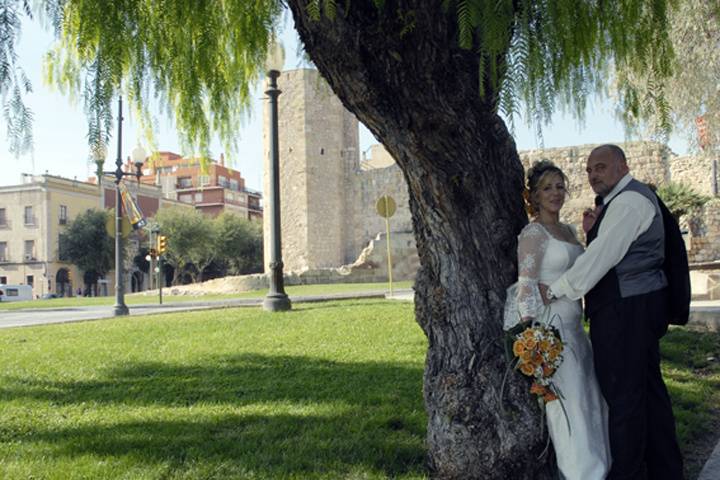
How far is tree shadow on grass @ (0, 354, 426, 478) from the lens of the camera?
3559mm

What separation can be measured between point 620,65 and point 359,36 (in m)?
1.36

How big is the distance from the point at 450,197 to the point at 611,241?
0.70 meters

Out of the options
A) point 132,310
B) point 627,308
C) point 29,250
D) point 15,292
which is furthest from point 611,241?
point 29,250

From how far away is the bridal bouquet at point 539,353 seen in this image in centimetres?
280

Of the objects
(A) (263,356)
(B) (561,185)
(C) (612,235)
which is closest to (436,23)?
(B) (561,185)

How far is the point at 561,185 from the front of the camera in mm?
3129

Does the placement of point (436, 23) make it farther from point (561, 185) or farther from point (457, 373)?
point (457, 373)

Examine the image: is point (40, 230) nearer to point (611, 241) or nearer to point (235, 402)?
point (235, 402)

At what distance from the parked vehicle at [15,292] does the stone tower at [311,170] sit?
1888cm

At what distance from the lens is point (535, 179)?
10.4ft

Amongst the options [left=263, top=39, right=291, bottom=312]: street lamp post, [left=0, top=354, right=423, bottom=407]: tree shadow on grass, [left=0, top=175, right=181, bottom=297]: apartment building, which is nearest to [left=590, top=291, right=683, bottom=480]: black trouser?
[left=0, top=354, right=423, bottom=407]: tree shadow on grass

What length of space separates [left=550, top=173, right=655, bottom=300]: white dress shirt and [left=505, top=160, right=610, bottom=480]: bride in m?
0.14

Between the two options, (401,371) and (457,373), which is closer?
(457,373)

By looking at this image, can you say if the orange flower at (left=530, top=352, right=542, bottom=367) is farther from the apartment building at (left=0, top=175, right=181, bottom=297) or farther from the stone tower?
the apartment building at (left=0, top=175, right=181, bottom=297)
